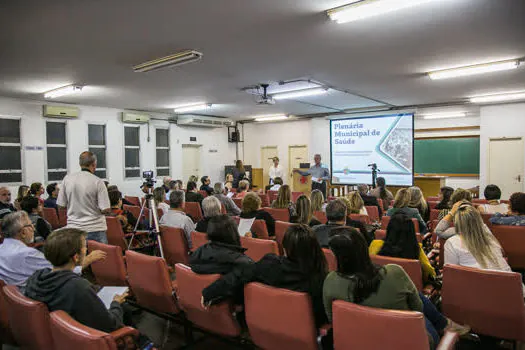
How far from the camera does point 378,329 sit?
63.7 inches

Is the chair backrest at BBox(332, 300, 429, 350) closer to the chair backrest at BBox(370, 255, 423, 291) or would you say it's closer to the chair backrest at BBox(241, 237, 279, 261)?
the chair backrest at BBox(370, 255, 423, 291)

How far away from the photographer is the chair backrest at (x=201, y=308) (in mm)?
2312

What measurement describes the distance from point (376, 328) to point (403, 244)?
4.19 feet

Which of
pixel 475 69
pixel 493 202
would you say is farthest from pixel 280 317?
pixel 475 69

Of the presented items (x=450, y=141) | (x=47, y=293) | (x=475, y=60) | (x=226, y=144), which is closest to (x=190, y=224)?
(x=47, y=293)

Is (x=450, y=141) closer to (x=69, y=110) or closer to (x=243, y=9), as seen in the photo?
(x=243, y=9)

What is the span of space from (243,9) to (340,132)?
7.37m

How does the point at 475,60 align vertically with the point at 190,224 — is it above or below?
above

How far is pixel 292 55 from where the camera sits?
536 centimetres

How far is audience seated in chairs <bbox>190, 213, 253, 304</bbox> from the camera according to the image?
235cm

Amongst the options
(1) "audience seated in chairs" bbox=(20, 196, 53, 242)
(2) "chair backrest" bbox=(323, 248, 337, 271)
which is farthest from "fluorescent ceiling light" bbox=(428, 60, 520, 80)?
(1) "audience seated in chairs" bbox=(20, 196, 53, 242)

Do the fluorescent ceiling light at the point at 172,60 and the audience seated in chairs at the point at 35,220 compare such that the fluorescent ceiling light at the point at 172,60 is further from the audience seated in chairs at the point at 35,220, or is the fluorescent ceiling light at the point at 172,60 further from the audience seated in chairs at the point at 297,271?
the audience seated in chairs at the point at 297,271

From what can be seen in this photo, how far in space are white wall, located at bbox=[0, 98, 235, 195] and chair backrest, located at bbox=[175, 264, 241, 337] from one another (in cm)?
794

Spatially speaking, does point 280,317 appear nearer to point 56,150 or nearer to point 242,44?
point 242,44
